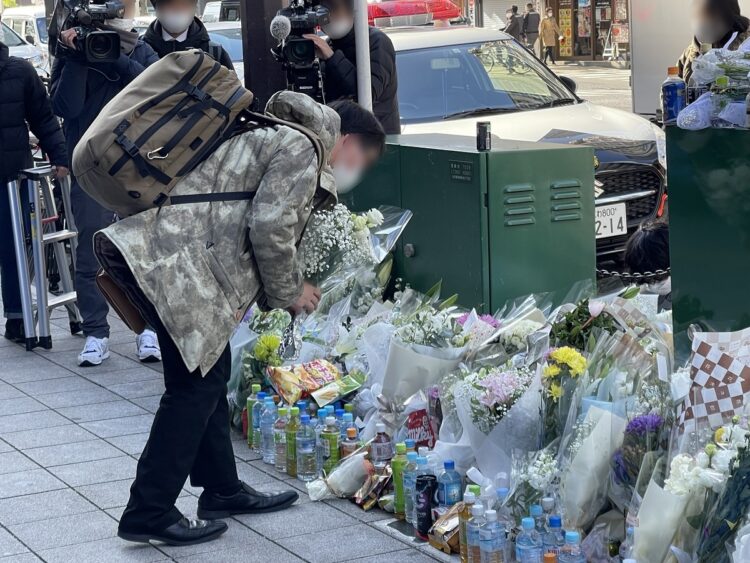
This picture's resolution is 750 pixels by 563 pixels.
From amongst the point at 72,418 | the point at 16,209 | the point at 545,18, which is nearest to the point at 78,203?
the point at 16,209

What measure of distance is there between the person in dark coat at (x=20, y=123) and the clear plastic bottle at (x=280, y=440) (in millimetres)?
2951

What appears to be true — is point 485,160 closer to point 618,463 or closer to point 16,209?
point 618,463

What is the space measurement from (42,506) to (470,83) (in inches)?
209

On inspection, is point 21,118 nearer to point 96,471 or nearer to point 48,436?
point 48,436

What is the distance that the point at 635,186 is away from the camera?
8047mm

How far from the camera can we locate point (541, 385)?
13.4 feet

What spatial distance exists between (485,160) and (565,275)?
69cm

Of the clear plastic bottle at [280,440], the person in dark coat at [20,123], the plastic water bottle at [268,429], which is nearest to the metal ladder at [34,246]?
the person in dark coat at [20,123]

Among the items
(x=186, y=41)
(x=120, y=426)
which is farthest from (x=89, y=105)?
(x=120, y=426)

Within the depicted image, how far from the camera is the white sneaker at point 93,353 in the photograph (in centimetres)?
697

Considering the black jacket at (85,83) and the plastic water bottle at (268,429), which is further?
the black jacket at (85,83)

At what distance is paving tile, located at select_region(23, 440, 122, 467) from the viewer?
5301 millimetres

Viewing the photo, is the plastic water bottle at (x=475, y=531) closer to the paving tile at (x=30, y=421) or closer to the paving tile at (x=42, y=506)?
the paving tile at (x=42, y=506)

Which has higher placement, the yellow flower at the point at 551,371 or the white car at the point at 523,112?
the white car at the point at 523,112
